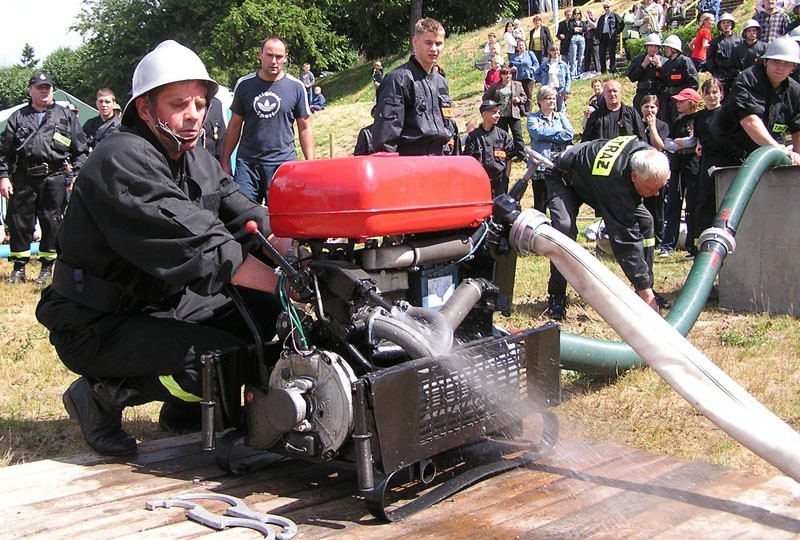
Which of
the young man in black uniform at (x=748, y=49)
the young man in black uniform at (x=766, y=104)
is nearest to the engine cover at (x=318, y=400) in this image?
the young man in black uniform at (x=766, y=104)

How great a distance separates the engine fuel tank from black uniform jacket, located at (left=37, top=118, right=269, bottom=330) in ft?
0.94

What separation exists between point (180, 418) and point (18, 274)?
5564mm

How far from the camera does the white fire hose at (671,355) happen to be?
3152 millimetres

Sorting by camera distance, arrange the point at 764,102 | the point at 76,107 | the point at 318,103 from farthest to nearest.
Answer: the point at 318,103
the point at 76,107
the point at 764,102

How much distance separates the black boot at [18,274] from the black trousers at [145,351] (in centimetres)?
591

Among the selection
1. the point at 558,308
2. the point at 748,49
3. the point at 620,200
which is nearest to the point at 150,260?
the point at 620,200

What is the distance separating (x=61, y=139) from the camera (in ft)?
28.9

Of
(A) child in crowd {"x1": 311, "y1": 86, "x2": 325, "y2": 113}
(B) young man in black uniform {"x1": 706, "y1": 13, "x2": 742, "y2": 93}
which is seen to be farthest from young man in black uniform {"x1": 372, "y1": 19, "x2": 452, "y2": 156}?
(A) child in crowd {"x1": 311, "y1": 86, "x2": 325, "y2": 113}

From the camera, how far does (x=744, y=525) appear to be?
2990 millimetres

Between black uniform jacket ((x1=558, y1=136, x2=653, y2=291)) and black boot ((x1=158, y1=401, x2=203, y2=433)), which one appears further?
black uniform jacket ((x1=558, y1=136, x2=653, y2=291))

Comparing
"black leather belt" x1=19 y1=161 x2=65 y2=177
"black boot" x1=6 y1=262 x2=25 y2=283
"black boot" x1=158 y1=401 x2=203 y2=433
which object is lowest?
"black boot" x1=6 y1=262 x2=25 y2=283

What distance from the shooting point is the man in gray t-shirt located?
6977mm

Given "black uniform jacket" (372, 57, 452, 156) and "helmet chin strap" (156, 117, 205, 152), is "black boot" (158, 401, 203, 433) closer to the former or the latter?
"helmet chin strap" (156, 117, 205, 152)

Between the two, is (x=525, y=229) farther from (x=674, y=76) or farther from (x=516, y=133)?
(x=674, y=76)
